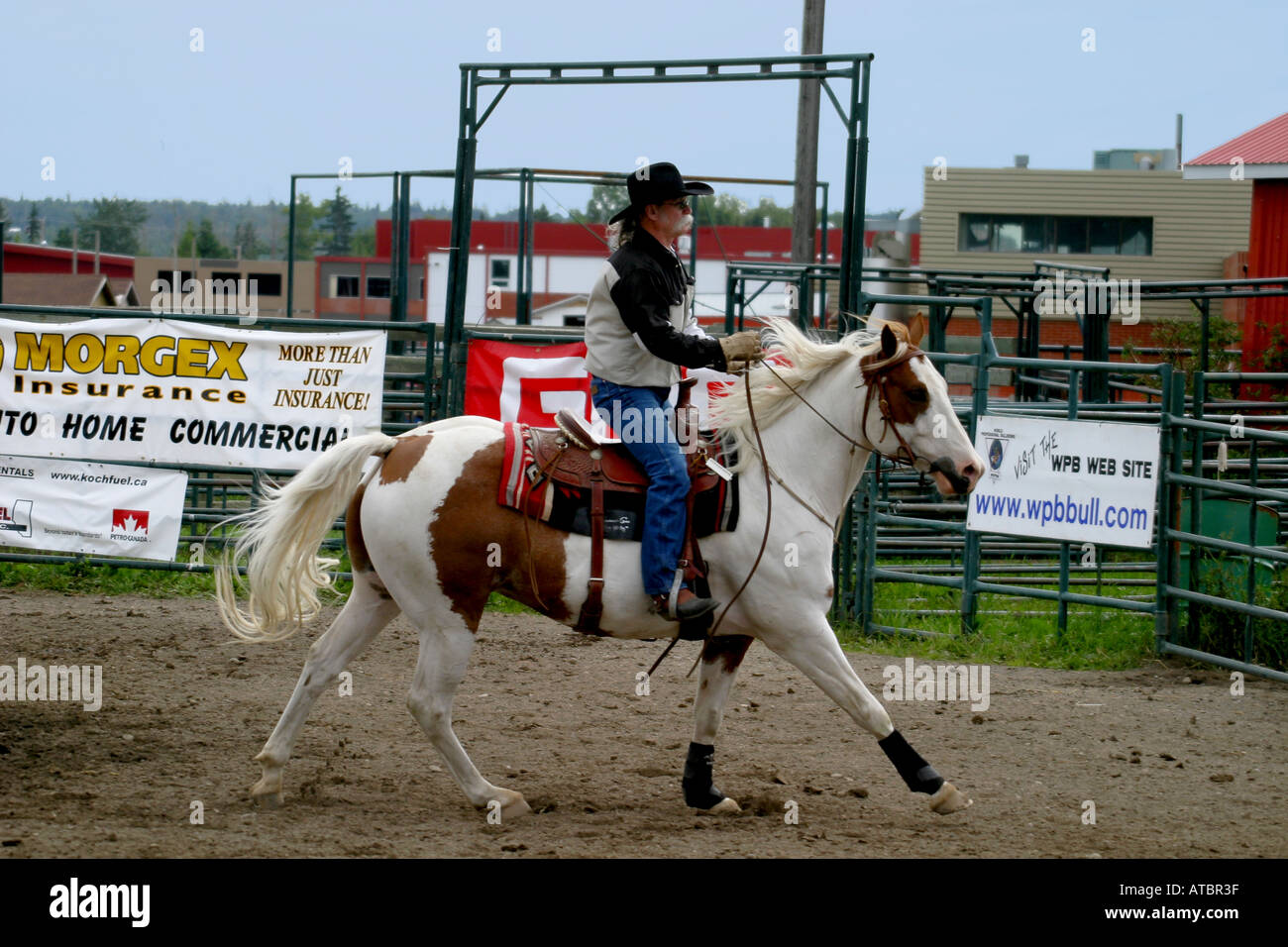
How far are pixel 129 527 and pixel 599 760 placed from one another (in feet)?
19.0

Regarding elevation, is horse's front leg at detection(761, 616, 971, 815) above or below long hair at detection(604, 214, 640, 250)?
below

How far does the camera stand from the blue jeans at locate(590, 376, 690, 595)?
17.7ft

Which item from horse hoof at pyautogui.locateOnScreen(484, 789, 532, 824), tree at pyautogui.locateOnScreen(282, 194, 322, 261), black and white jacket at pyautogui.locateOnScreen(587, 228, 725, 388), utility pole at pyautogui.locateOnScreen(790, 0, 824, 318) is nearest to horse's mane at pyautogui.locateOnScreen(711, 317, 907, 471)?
black and white jacket at pyautogui.locateOnScreen(587, 228, 725, 388)

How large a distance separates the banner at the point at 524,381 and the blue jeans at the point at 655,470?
15.5 ft

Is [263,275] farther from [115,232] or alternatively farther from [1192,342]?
[115,232]

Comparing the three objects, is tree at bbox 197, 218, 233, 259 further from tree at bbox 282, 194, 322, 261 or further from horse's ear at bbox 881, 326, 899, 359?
horse's ear at bbox 881, 326, 899, 359

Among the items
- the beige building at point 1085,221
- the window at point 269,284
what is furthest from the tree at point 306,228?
the beige building at point 1085,221

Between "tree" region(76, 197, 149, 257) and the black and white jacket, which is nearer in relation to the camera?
the black and white jacket

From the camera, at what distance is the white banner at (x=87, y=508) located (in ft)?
35.0

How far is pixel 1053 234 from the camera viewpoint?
34875 mm

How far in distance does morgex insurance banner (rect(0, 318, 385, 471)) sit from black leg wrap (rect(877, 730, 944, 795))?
6179 mm

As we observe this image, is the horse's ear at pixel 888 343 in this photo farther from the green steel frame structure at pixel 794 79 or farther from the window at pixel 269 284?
the window at pixel 269 284

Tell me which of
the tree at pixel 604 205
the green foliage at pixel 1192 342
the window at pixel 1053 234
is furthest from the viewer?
the tree at pixel 604 205

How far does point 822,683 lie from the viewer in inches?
214
